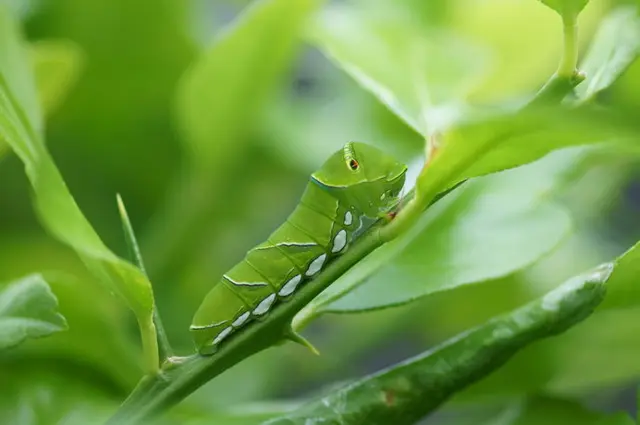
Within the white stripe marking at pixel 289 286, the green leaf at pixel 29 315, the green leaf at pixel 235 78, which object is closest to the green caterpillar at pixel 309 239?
the white stripe marking at pixel 289 286

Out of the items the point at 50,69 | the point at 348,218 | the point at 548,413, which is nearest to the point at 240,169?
the point at 50,69

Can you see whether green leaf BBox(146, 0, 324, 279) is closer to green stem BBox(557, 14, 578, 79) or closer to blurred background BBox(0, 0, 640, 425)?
blurred background BBox(0, 0, 640, 425)

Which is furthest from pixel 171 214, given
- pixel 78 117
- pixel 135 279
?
pixel 135 279

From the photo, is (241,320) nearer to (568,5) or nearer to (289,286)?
(289,286)

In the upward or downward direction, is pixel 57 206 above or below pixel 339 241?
above

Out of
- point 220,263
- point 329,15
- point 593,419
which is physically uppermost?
point 329,15

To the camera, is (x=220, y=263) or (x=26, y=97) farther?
(x=220, y=263)

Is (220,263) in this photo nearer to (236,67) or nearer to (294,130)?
(294,130)

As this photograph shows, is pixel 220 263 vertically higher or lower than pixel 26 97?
lower
